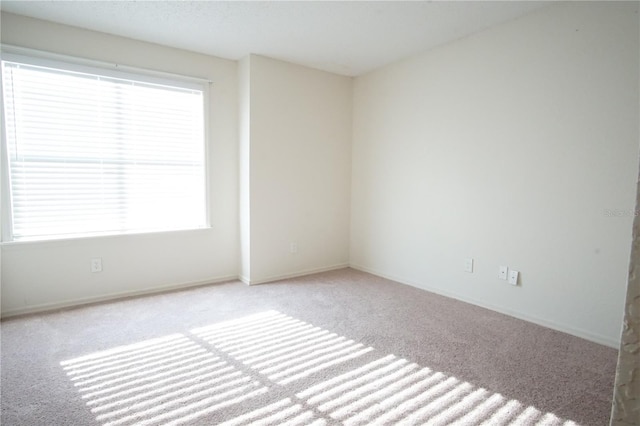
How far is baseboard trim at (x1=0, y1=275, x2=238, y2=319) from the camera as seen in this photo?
9.16 ft

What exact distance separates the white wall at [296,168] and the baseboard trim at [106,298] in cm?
39

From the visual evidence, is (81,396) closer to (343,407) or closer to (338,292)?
(343,407)

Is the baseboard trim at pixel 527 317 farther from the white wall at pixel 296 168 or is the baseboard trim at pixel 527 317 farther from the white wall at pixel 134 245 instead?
the white wall at pixel 134 245

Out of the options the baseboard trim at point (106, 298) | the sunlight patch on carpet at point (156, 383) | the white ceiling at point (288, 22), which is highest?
the white ceiling at point (288, 22)

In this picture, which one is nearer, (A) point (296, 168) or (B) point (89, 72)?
(B) point (89, 72)

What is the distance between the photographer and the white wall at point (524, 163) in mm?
2297

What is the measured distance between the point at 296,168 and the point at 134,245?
5.78 feet

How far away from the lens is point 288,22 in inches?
109

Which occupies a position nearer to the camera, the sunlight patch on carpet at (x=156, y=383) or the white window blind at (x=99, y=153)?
the sunlight patch on carpet at (x=156, y=383)

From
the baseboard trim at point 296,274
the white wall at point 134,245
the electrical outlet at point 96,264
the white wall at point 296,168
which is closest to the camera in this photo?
the white wall at point 134,245

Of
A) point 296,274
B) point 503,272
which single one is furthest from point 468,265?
point 296,274

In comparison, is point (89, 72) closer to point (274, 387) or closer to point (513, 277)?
point (274, 387)

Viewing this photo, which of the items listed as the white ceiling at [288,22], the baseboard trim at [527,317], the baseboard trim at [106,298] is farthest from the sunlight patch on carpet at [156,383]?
the white ceiling at [288,22]

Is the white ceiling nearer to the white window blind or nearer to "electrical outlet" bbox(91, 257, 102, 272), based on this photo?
the white window blind
